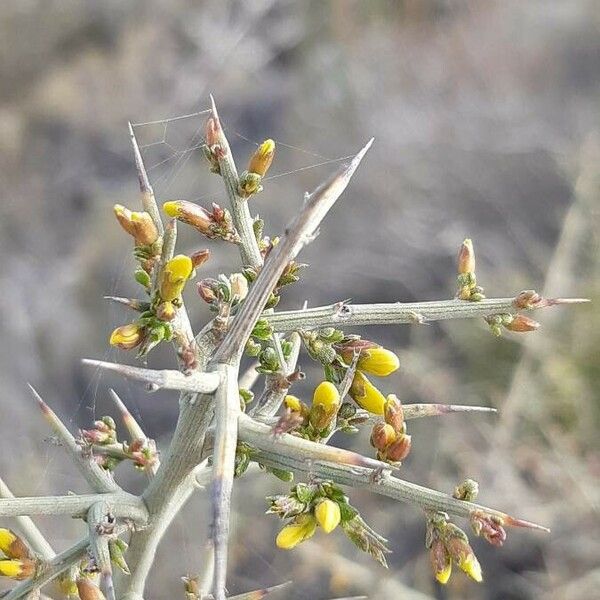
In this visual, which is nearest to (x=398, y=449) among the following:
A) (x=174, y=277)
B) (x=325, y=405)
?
(x=325, y=405)

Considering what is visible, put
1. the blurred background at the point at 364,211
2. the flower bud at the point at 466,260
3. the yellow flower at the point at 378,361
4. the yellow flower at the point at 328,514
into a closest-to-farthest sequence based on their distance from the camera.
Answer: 1. the yellow flower at the point at 328,514
2. the yellow flower at the point at 378,361
3. the flower bud at the point at 466,260
4. the blurred background at the point at 364,211

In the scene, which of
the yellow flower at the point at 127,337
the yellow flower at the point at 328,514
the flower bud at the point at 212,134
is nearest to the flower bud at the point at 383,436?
the yellow flower at the point at 328,514

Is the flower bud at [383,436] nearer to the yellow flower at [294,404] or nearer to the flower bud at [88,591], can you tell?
the yellow flower at [294,404]

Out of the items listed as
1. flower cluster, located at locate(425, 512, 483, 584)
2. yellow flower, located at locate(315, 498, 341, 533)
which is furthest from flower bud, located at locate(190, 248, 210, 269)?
flower cluster, located at locate(425, 512, 483, 584)

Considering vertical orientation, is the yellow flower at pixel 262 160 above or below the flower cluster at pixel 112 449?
above

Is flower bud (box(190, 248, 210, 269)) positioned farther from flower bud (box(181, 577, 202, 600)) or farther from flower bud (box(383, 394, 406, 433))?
flower bud (box(181, 577, 202, 600))

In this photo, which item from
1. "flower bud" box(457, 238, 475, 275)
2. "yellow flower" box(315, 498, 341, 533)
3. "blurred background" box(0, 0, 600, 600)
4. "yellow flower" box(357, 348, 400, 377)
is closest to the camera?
"yellow flower" box(315, 498, 341, 533)

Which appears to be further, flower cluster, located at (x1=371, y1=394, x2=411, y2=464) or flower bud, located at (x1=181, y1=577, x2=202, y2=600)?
flower bud, located at (x1=181, y1=577, x2=202, y2=600)
